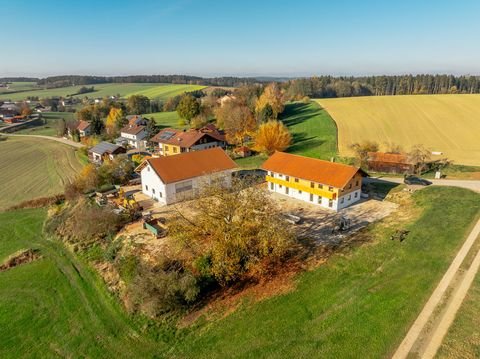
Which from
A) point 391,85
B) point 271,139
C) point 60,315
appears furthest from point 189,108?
point 391,85

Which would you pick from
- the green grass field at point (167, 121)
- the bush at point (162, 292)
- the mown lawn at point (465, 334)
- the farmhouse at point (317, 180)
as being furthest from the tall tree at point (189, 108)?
the mown lawn at point (465, 334)

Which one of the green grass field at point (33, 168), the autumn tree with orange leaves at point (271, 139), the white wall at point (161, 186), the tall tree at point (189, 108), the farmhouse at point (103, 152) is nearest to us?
the white wall at point (161, 186)

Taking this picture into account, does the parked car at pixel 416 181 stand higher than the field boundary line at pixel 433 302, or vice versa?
the parked car at pixel 416 181

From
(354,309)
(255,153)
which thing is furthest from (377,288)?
(255,153)

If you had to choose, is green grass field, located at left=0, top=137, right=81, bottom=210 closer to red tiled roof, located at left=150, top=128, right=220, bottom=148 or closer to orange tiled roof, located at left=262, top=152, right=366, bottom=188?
red tiled roof, located at left=150, top=128, right=220, bottom=148

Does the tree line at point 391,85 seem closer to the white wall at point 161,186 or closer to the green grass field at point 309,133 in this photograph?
the green grass field at point 309,133

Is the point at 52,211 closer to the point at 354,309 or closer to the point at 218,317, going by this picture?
the point at 218,317

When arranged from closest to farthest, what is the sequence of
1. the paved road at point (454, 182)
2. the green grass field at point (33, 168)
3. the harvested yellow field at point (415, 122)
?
the paved road at point (454, 182), the green grass field at point (33, 168), the harvested yellow field at point (415, 122)
